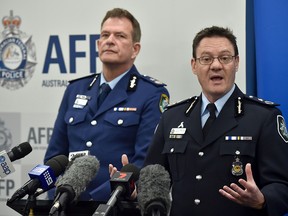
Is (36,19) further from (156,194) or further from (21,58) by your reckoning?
(156,194)

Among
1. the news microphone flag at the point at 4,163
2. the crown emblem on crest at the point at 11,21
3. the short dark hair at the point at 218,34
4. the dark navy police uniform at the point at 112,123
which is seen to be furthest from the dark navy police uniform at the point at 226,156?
the crown emblem on crest at the point at 11,21

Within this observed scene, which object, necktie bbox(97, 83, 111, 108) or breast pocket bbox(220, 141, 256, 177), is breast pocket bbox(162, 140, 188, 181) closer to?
breast pocket bbox(220, 141, 256, 177)

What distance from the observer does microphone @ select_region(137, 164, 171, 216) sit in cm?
162

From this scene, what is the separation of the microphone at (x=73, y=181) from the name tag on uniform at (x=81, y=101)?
3.56 ft

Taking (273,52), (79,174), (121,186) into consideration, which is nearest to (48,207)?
(79,174)

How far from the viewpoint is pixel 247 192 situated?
206 cm

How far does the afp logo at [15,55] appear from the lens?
12.3ft

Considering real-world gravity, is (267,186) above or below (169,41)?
below

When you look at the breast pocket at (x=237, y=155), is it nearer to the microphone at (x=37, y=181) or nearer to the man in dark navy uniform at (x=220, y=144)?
the man in dark navy uniform at (x=220, y=144)

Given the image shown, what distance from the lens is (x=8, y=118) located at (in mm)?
3811

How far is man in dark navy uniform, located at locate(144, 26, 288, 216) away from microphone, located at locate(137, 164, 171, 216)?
0.50 m

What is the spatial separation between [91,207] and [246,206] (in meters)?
0.65

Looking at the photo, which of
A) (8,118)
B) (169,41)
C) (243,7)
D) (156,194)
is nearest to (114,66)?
(169,41)

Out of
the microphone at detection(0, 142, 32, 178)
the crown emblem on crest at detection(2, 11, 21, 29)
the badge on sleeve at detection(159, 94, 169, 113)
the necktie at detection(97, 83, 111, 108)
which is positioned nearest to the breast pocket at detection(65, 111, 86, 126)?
the necktie at detection(97, 83, 111, 108)
